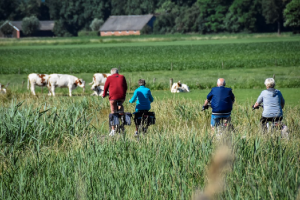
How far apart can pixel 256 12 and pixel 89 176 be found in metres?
98.8

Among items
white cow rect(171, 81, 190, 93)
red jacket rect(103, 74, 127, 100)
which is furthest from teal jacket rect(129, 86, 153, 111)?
white cow rect(171, 81, 190, 93)

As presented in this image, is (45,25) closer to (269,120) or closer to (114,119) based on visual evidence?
(114,119)

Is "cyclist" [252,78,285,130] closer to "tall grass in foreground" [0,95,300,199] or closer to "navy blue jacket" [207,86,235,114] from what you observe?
"navy blue jacket" [207,86,235,114]

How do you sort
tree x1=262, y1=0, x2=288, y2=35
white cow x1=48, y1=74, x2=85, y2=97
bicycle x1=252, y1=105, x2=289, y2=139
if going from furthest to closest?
tree x1=262, y1=0, x2=288, y2=35, white cow x1=48, y1=74, x2=85, y2=97, bicycle x1=252, y1=105, x2=289, y2=139

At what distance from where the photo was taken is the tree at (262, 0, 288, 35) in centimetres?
9806

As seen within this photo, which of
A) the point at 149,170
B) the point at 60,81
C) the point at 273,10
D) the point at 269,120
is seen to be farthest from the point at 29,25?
the point at 149,170

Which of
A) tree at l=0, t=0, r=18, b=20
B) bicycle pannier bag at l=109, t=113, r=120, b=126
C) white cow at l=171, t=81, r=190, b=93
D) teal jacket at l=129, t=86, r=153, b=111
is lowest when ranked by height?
white cow at l=171, t=81, r=190, b=93


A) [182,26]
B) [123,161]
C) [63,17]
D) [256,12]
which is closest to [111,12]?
[63,17]

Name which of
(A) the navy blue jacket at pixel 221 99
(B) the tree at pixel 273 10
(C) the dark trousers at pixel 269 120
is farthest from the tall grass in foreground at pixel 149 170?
(B) the tree at pixel 273 10

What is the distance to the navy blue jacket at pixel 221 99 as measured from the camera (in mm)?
9438

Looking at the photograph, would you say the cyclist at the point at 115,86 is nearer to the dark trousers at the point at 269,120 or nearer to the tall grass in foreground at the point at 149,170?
the tall grass in foreground at the point at 149,170

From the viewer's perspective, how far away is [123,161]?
6.54m

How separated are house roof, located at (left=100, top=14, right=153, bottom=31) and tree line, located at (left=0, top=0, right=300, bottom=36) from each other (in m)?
5.45

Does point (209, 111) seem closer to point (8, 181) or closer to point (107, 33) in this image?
point (8, 181)
